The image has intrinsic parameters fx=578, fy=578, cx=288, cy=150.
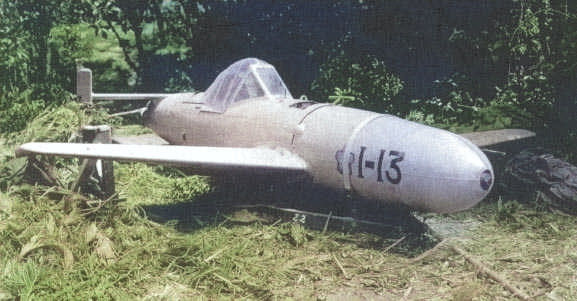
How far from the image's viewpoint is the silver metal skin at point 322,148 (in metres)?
5.30

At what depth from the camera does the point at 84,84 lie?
309 inches

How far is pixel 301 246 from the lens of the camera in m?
5.91

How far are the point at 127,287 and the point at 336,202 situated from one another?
259 centimetres

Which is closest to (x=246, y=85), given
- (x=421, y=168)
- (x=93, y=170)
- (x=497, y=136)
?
(x=93, y=170)

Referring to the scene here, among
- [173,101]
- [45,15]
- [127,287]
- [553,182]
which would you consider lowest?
[127,287]

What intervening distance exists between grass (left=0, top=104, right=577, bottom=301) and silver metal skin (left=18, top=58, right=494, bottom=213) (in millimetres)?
615

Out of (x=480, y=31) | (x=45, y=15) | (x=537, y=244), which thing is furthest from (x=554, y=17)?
(x=45, y=15)

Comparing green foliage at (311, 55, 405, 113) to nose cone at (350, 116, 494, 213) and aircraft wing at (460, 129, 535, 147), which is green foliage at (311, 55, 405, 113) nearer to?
aircraft wing at (460, 129, 535, 147)

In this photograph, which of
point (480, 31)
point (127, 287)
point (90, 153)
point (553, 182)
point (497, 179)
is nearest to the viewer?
point (127, 287)

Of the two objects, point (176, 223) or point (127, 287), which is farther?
point (176, 223)

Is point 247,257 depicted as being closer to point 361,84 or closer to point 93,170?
point 93,170

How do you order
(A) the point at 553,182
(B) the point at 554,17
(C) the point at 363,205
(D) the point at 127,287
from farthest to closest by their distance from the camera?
(B) the point at 554,17, (A) the point at 553,182, (C) the point at 363,205, (D) the point at 127,287

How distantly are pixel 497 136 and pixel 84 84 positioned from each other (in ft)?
18.6

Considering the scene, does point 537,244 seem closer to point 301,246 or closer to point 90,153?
point 301,246
